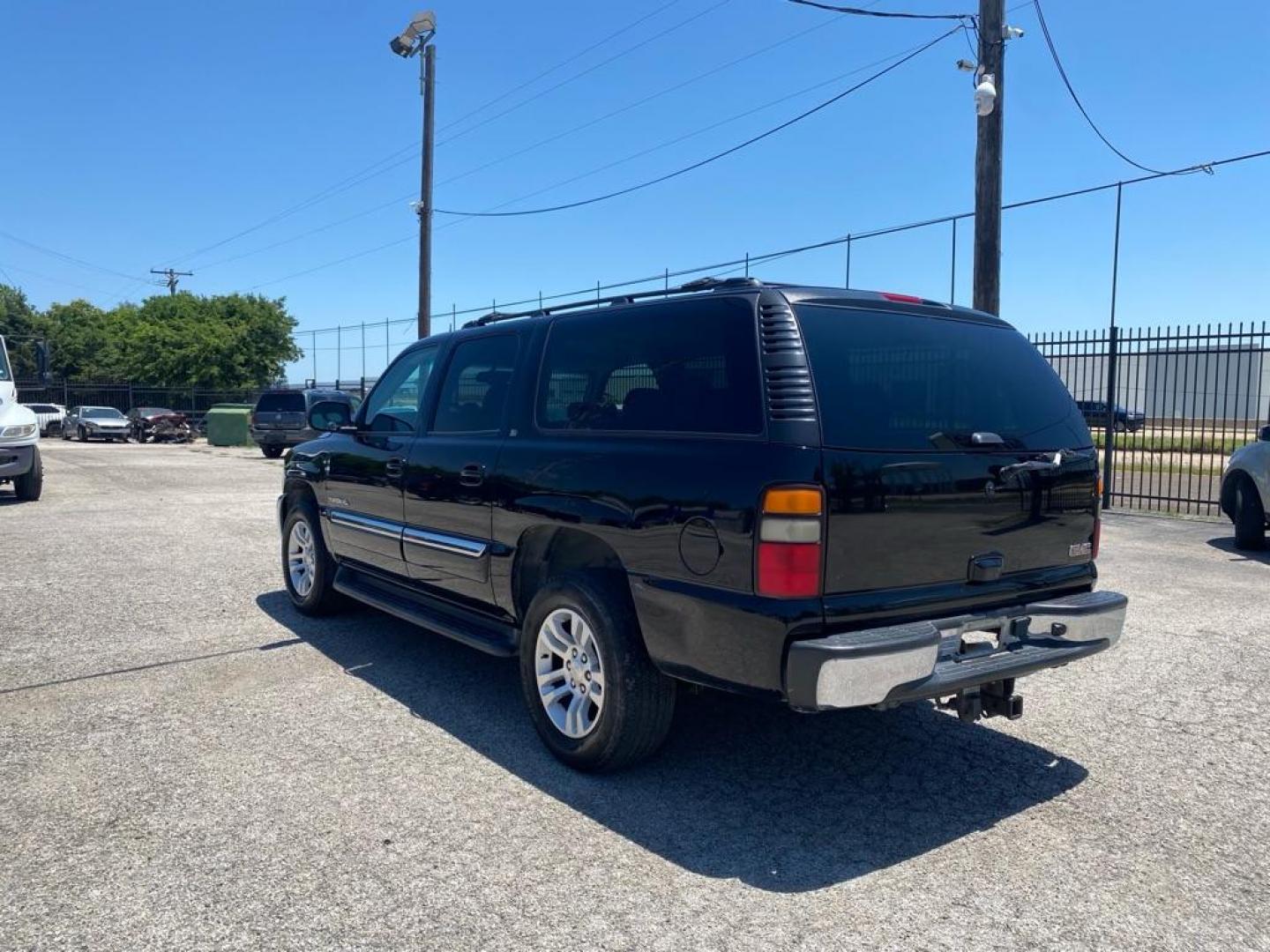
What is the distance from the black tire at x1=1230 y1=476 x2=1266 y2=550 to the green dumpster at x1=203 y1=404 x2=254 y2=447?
28.1m

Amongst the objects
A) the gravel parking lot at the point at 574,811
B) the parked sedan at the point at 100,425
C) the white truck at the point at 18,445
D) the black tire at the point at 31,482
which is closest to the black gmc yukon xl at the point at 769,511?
the gravel parking lot at the point at 574,811

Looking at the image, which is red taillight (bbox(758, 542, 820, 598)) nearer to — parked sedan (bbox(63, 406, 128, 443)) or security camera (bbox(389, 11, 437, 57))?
security camera (bbox(389, 11, 437, 57))

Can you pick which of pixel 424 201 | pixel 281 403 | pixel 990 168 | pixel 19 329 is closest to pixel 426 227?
pixel 424 201

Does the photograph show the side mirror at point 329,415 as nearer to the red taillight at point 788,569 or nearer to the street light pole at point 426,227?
the red taillight at point 788,569

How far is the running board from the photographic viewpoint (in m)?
4.55

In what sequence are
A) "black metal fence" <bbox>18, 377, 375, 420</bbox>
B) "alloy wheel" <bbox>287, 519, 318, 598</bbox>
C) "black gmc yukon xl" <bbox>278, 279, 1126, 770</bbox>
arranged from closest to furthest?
"black gmc yukon xl" <bbox>278, 279, 1126, 770</bbox> < "alloy wheel" <bbox>287, 519, 318, 598</bbox> < "black metal fence" <bbox>18, 377, 375, 420</bbox>

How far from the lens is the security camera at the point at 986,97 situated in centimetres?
1066

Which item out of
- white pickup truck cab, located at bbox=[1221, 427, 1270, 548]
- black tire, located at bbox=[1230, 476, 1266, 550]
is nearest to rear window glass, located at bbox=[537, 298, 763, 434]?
white pickup truck cab, located at bbox=[1221, 427, 1270, 548]

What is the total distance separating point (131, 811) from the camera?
3.60 metres

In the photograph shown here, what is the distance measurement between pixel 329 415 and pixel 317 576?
1.07 m

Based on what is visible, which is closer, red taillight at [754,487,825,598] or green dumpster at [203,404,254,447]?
red taillight at [754,487,825,598]

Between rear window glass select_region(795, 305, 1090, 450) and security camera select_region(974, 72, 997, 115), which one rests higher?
security camera select_region(974, 72, 997, 115)

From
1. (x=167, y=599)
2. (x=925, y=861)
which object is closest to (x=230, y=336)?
(x=167, y=599)

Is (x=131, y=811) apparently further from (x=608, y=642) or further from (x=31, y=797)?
(x=608, y=642)
